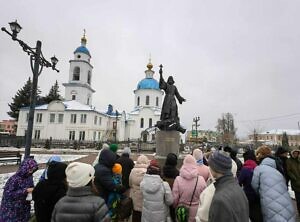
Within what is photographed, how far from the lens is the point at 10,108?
61.2 metres

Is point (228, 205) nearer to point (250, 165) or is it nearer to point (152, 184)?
point (152, 184)

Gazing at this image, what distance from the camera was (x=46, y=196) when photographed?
10.4 feet

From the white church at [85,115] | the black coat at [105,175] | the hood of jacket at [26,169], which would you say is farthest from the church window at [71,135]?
the hood of jacket at [26,169]

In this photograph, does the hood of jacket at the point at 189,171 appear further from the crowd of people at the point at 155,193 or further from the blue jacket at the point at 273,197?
the blue jacket at the point at 273,197

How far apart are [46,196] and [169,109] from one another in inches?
323

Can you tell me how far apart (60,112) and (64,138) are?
19.3ft

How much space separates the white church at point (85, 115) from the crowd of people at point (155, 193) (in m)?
48.0

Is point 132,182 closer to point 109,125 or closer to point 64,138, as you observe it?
point 64,138

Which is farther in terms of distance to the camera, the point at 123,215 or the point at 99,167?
the point at 123,215

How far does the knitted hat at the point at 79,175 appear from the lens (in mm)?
2543

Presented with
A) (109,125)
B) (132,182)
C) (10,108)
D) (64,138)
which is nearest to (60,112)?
(64,138)

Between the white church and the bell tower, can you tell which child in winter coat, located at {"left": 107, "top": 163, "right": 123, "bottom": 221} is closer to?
the white church

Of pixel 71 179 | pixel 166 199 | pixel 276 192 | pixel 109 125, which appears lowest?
pixel 166 199

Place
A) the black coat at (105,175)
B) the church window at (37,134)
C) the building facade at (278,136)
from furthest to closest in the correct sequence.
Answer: the building facade at (278,136) < the church window at (37,134) < the black coat at (105,175)
